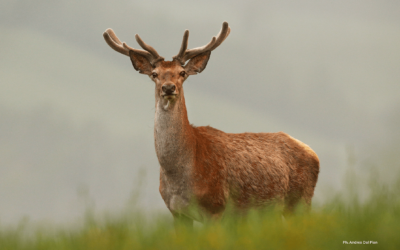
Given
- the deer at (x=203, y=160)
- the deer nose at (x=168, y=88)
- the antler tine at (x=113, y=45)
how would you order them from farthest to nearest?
the antler tine at (x=113, y=45)
the deer at (x=203, y=160)
the deer nose at (x=168, y=88)

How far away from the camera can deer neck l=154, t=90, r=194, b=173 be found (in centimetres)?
706

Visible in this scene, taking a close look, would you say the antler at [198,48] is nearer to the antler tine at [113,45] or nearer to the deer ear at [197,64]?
the deer ear at [197,64]

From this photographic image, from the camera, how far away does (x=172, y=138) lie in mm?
7137

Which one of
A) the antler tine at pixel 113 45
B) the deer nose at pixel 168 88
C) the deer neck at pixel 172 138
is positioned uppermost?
the antler tine at pixel 113 45

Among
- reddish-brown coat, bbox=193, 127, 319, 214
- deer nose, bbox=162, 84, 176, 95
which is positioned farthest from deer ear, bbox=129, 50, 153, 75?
reddish-brown coat, bbox=193, 127, 319, 214

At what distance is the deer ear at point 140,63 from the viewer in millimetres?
7734

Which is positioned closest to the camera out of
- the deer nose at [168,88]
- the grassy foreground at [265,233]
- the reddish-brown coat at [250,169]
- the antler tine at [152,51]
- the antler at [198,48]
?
the grassy foreground at [265,233]

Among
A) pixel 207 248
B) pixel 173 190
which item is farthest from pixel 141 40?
pixel 207 248

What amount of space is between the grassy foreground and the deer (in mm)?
1860

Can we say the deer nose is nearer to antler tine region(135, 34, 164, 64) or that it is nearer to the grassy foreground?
Answer: antler tine region(135, 34, 164, 64)

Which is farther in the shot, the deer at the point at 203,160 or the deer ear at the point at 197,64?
the deer ear at the point at 197,64

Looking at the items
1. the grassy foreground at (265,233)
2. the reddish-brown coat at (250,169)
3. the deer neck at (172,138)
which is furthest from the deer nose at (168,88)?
the grassy foreground at (265,233)

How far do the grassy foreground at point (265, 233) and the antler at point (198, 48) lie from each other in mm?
3579

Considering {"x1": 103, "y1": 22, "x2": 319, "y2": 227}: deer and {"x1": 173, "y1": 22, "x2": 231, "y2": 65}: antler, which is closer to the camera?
{"x1": 103, "y1": 22, "x2": 319, "y2": 227}: deer
